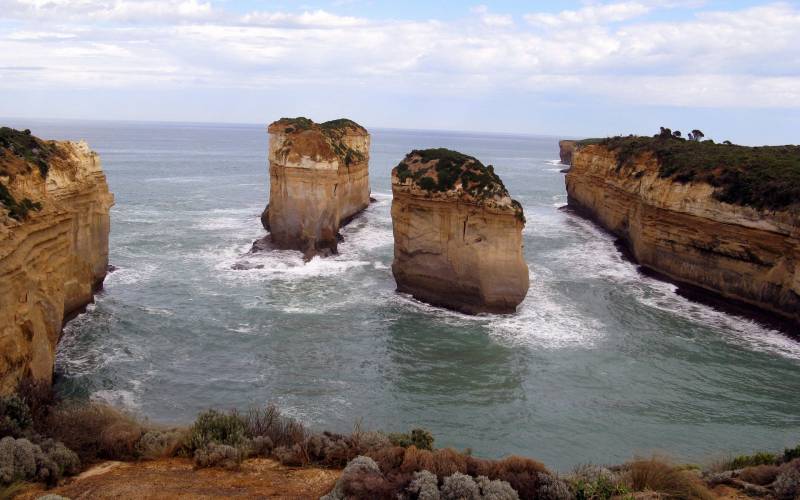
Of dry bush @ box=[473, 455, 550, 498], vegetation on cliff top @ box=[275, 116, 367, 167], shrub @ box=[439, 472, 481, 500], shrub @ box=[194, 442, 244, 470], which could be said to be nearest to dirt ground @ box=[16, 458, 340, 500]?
shrub @ box=[194, 442, 244, 470]

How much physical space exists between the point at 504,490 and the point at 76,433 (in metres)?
7.61

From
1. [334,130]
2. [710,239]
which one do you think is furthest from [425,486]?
[334,130]

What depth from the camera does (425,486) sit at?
832cm

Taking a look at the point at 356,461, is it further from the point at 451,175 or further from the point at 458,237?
the point at 451,175

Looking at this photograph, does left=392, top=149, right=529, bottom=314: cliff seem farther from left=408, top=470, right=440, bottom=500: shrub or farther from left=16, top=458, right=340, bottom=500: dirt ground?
left=408, top=470, right=440, bottom=500: shrub

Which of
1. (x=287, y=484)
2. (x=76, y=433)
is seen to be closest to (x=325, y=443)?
(x=287, y=484)

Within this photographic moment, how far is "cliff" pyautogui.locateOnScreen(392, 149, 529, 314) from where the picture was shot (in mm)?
24281

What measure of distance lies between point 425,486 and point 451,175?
18.4m

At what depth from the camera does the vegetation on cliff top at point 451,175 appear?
24.6 meters

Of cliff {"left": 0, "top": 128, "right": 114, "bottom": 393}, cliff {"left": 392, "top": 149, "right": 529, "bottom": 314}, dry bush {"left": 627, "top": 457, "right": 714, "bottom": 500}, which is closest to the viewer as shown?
dry bush {"left": 627, "top": 457, "right": 714, "bottom": 500}

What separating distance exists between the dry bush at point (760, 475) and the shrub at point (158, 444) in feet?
31.2

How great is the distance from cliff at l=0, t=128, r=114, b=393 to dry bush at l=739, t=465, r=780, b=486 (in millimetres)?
14365

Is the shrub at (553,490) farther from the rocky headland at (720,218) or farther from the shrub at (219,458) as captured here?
the rocky headland at (720,218)

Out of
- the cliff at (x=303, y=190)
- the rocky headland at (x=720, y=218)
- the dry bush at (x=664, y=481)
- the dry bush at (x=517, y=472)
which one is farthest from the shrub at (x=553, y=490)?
the cliff at (x=303, y=190)
